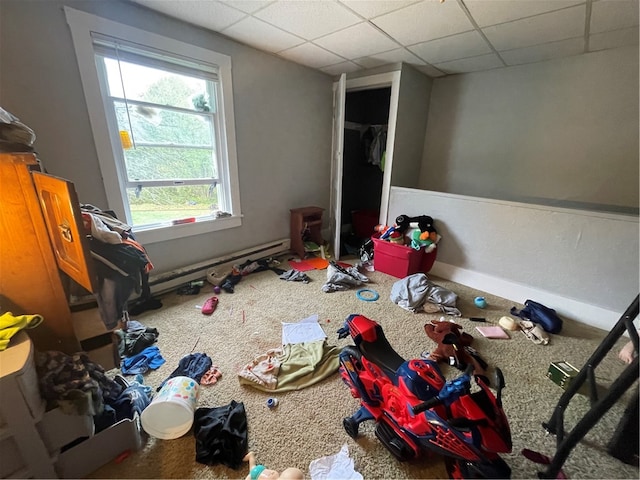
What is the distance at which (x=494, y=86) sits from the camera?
9.71 feet

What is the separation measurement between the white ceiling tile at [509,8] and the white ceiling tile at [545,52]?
2.26 feet

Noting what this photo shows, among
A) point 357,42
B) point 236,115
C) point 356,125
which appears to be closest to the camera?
point 357,42

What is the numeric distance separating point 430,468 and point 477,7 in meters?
2.69

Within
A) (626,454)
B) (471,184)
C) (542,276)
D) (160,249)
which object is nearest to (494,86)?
(471,184)

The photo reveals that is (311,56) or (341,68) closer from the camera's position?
(311,56)

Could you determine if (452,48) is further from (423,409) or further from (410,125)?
(423,409)

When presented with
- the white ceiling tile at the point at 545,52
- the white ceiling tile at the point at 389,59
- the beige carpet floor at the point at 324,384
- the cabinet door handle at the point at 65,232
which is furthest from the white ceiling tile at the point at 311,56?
the cabinet door handle at the point at 65,232

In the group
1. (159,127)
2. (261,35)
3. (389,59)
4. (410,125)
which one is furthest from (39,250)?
(410,125)

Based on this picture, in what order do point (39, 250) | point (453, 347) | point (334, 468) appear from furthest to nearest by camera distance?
point (453, 347)
point (334, 468)
point (39, 250)

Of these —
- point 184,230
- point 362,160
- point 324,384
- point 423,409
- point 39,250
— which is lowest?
point 324,384

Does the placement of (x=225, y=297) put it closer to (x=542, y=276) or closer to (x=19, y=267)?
(x=19, y=267)

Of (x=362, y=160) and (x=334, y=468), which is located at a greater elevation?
(x=362, y=160)

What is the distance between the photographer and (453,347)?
1.68 metres

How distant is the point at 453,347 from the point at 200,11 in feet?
9.71
